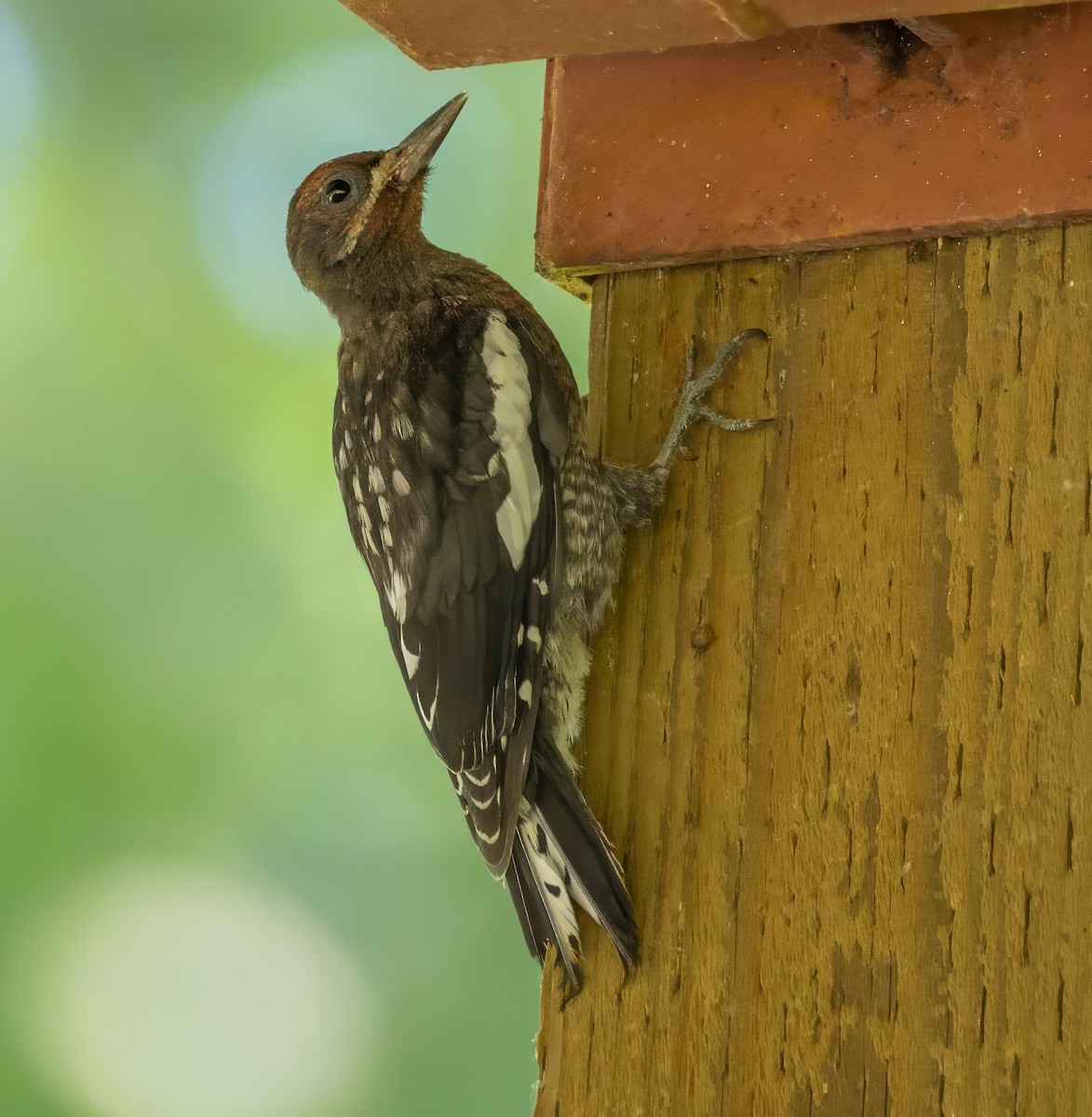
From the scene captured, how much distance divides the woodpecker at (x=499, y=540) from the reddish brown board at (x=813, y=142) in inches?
8.2

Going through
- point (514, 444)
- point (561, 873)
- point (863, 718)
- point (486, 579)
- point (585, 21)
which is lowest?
point (561, 873)

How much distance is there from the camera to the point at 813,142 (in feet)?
7.01

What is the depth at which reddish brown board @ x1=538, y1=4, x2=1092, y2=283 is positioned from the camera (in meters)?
1.99

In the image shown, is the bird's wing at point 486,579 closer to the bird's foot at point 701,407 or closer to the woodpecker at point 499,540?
the woodpecker at point 499,540

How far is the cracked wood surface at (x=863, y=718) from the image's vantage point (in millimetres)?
1800

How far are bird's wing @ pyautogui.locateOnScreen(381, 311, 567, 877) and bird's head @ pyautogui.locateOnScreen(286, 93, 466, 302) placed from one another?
0.53 metres

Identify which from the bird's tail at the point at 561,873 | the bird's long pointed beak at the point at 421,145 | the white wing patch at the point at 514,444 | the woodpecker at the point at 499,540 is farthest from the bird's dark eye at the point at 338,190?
the bird's tail at the point at 561,873

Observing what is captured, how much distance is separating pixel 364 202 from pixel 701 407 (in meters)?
1.14

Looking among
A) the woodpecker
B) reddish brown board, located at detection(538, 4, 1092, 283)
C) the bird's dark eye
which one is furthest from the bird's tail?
the bird's dark eye

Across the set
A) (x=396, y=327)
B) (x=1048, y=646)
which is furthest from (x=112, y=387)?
(x=1048, y=646)

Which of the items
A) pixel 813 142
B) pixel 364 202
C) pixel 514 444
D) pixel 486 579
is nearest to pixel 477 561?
pixel 486 579

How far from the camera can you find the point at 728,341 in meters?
2.15

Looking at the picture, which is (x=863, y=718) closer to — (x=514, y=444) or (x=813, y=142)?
(x=514, y=444)

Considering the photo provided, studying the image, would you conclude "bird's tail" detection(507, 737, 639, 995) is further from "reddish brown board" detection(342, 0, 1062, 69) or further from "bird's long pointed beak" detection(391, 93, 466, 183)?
"bird's long pointed beak" detection(391, 93, 466, 183)
